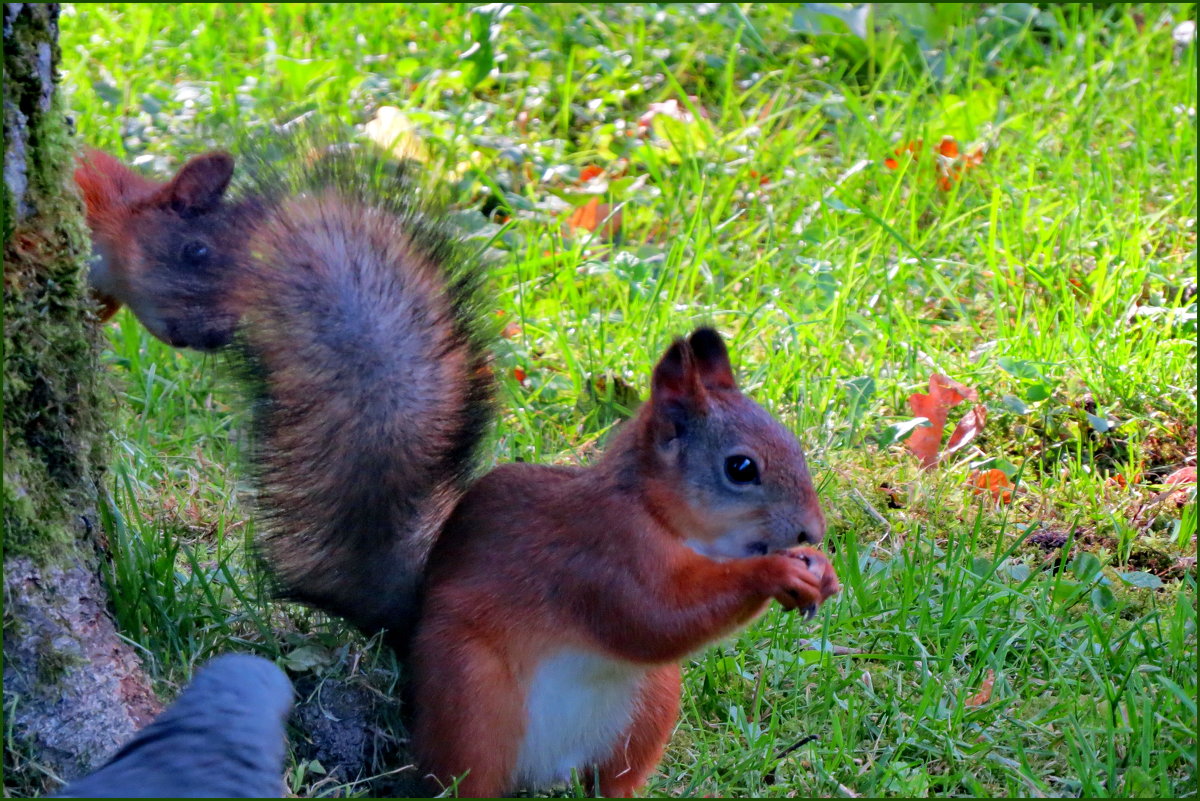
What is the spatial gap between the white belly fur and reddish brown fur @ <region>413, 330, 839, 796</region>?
0.02m

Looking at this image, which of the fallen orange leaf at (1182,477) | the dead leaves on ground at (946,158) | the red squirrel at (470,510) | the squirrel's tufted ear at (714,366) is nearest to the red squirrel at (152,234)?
the red squirrel at (470,510)

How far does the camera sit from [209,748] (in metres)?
1.42

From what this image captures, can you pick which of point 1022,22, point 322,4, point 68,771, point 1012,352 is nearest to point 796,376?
point 1012,352

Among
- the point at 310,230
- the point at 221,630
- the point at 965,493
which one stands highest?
the point at 310,230

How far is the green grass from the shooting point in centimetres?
195

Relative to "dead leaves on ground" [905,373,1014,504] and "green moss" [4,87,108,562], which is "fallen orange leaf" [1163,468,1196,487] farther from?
"green moss" [4,87,108,562]

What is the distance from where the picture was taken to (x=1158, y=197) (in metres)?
3.51

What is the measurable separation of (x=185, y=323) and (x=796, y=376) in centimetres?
129

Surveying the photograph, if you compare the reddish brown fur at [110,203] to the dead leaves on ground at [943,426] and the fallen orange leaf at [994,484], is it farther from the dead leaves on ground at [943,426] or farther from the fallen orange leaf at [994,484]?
the fallen orange leaf at [994,484]

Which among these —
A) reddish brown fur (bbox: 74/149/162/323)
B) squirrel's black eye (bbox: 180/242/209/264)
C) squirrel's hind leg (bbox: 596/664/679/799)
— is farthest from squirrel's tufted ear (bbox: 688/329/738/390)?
reddish brown fur (bbox: 74/149/162/323)

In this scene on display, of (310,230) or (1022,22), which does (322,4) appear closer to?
(1022,22)

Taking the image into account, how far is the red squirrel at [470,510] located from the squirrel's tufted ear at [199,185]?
80 centimetres

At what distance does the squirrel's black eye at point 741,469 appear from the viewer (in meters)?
1.83

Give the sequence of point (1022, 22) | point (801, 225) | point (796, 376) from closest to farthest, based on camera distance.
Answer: point (796, 376) < point (801, 225) < point (1022, 22)
